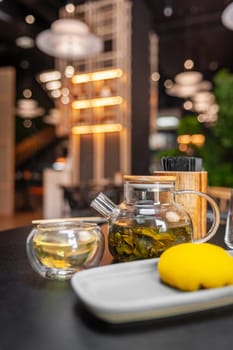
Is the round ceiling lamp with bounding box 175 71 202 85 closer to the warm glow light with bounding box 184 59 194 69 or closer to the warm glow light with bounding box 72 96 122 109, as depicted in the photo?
the warm glow light with bounding box 72 96 122 109

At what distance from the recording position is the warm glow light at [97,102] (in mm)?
7996

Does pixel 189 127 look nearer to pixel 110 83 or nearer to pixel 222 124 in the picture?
pixel 222 124

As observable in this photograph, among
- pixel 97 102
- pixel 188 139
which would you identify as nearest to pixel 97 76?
pixel 97 102

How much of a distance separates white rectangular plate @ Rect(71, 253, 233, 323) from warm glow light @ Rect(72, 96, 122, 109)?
735cm

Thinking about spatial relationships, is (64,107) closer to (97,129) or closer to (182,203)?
(97,129)

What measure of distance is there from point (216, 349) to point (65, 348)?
0.19 meters

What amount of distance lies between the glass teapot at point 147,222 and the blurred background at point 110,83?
11.9 feet

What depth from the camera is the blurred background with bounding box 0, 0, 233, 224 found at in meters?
5.22

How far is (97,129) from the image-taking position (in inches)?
332

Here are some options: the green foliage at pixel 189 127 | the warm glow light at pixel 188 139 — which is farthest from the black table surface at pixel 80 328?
the warm glow light at pixel 188 139

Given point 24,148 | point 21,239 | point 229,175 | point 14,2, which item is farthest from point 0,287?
point 24,148

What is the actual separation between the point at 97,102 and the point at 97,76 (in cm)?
56

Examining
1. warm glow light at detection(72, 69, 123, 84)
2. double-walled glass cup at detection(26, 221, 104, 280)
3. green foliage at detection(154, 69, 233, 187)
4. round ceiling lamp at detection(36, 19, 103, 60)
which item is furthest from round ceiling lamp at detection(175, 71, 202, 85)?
double-walled glass cup at detection(26, 221, 104, 280)

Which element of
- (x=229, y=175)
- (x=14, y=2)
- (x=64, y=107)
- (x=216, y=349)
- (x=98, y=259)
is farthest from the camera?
(x=64, y=107)
